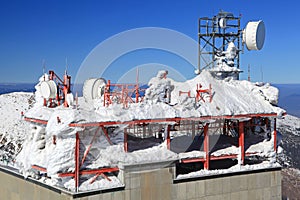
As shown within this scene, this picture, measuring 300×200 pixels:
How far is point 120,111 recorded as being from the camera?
72.3 ft

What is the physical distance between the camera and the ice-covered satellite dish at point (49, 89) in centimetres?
2378

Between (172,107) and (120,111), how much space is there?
9.98 ft

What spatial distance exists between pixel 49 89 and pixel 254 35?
1380cm

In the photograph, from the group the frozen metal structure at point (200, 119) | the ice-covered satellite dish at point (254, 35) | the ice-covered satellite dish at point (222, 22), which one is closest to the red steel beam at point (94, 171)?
the frozen metal structure at point (200, 119)

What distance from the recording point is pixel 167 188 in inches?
895

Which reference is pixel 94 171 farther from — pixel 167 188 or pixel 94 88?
pixel 94 88

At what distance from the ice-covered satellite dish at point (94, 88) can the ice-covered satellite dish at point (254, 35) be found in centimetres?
1010

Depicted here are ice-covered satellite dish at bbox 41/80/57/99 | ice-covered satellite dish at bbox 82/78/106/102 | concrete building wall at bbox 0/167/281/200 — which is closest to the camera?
concrete building wall at bbox 0/167/281/200

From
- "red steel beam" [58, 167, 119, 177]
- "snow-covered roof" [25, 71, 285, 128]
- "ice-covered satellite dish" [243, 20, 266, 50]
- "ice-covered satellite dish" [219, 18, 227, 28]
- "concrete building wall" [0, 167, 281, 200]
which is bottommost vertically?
"concrete building wall" [0, 167, 281, 200]

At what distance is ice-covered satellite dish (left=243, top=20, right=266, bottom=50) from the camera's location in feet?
98.1

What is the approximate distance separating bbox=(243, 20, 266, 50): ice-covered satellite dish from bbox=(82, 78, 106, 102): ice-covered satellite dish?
10100 millimetres

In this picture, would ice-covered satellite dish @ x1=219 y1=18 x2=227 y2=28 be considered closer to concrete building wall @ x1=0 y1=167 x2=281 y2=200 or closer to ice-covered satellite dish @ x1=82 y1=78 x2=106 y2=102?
ice-covered satellite dish @ x1=82 y1=78 x2=106 y2=102

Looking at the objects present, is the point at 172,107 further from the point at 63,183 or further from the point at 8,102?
the point at 8,102

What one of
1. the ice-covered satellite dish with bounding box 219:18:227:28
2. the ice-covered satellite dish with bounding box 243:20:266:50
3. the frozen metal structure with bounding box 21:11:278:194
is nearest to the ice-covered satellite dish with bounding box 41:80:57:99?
the frozen metal structure with bounding box 21:11:278:194
